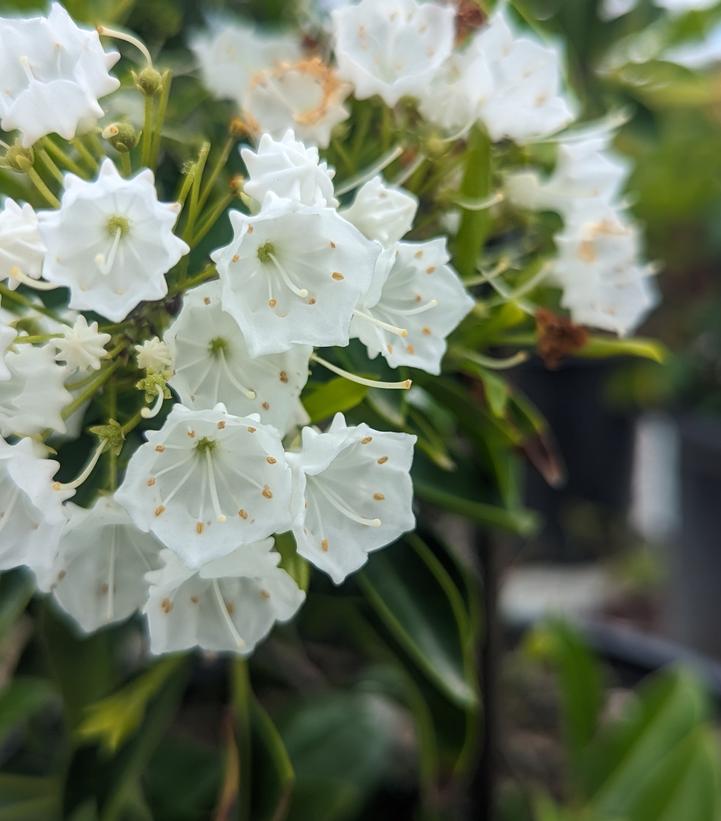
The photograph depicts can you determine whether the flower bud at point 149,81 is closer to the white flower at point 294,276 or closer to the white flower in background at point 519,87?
the white flower at point 294,276

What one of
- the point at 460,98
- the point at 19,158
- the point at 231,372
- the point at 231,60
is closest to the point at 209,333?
the point at 231,372

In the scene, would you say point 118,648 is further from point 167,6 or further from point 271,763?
point 167,6

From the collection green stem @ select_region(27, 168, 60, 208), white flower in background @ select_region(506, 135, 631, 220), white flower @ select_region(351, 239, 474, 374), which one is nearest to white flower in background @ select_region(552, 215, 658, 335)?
white flower in background @ select_region(506, 135, 631, 220)

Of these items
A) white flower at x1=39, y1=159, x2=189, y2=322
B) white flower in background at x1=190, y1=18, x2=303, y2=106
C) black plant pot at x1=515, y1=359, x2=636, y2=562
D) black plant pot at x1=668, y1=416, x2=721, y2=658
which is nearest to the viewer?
white flower at x1=39, y1=159, x2=189, y2=322

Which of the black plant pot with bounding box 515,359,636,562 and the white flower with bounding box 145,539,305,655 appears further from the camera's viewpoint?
the black plant pot with bounding box 515,359,636,562

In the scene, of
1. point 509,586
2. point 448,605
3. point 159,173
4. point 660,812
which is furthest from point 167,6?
point 509,586

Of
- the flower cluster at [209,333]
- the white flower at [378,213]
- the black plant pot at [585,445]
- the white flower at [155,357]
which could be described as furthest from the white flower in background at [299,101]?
the black plant pot at [585,445]

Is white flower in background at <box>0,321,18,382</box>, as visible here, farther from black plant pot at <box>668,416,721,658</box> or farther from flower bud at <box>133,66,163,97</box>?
black plant pot at <box>668,416,721,658</box>
